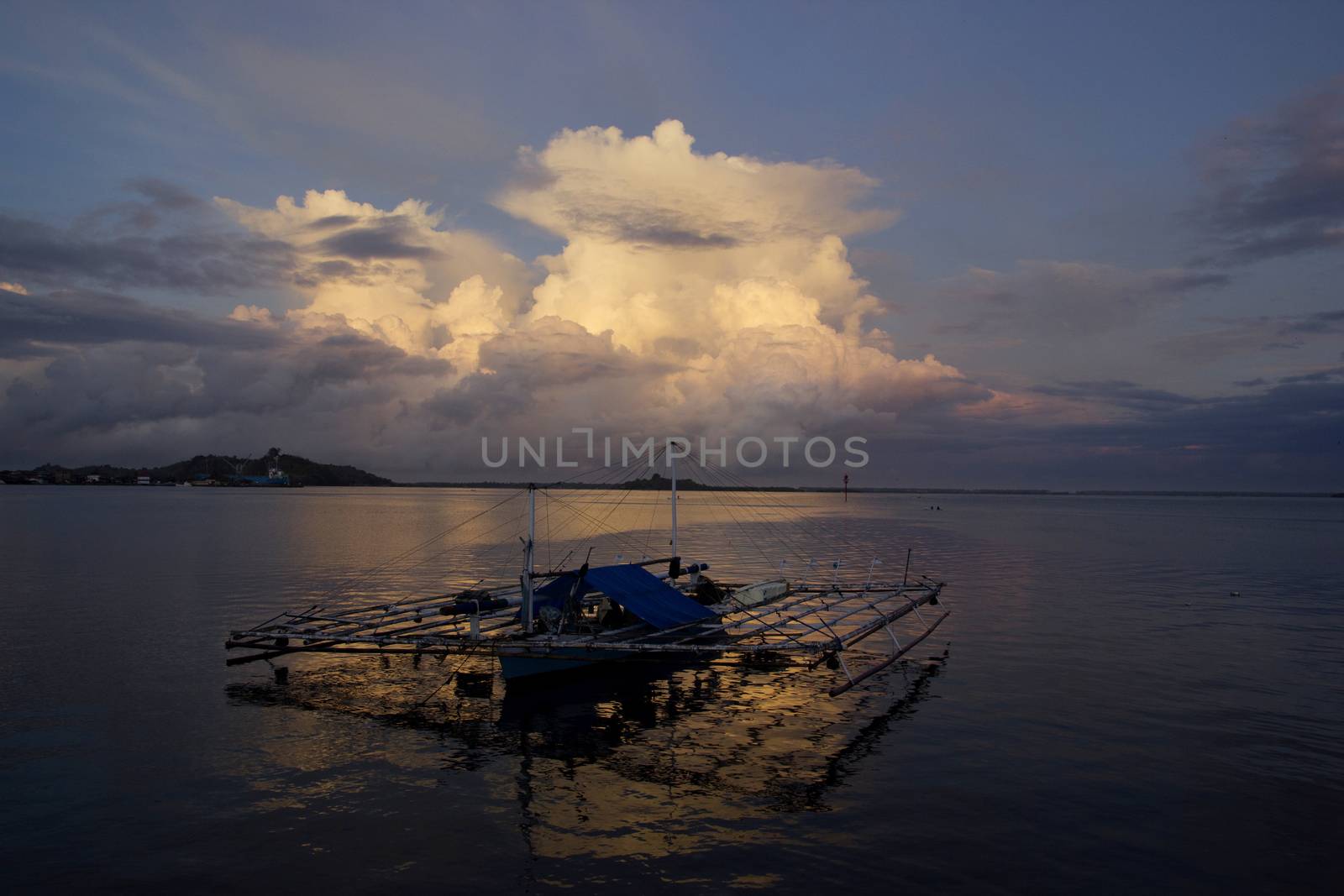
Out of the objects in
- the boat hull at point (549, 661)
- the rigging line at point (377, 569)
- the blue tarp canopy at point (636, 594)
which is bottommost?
the rigging line at point (377, 569)

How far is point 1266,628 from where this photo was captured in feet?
116

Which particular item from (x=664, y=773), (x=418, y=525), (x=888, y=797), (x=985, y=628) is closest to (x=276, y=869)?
(x=664, y=773)

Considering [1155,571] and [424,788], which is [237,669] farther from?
[1155,571]

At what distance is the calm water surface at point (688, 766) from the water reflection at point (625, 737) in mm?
95

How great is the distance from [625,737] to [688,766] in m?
2.66

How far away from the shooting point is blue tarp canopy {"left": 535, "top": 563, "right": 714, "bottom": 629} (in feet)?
85.8

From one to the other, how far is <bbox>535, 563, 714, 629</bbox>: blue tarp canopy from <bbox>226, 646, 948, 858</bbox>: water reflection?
2.12m

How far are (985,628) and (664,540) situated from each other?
59384 millimetres

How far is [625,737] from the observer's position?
20250 mm

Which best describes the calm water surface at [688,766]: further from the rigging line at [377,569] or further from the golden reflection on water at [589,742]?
the rigging line at [377,569]

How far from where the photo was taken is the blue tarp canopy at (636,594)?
26141mm

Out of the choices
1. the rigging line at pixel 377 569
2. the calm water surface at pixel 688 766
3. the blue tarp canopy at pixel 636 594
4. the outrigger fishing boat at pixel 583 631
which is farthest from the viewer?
the rigging line at pixel 377 569

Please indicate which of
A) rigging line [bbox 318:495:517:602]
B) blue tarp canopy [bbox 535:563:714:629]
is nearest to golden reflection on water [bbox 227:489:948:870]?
blue tarp canopy [bbox 535:563:714:629]

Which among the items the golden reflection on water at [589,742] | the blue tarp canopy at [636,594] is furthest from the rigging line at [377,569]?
the blue tarp canopy at [636,594]
